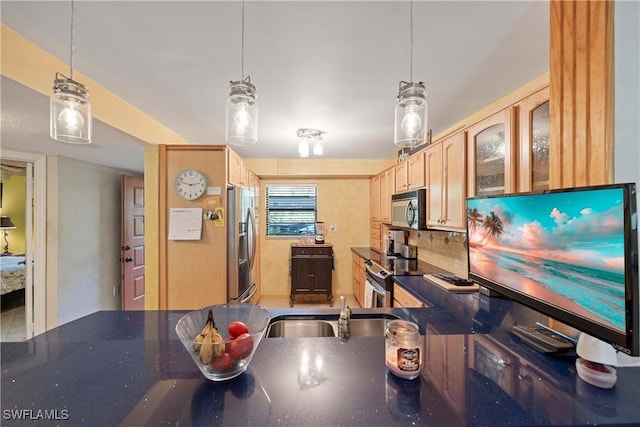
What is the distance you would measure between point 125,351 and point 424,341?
118 centimetres

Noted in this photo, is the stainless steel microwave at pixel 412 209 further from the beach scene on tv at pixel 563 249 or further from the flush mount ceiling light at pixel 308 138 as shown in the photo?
the beach scene on tv at pixel 563 249

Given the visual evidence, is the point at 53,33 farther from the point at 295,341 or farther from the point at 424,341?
the point at 424,341

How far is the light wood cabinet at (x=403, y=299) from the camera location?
196 centimetres

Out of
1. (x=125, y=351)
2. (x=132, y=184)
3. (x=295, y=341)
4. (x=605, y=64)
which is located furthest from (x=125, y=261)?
(x=605, y=64)

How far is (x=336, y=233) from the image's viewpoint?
4.67m

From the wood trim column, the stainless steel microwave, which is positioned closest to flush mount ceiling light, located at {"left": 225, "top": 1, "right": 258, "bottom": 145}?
the wood trim column

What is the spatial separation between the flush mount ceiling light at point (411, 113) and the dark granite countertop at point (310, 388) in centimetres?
102

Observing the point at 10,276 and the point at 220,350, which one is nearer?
the point at 220,350

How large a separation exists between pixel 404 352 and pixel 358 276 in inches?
133

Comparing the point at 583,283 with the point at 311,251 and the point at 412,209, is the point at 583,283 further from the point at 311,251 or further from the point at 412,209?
the point at 311,251

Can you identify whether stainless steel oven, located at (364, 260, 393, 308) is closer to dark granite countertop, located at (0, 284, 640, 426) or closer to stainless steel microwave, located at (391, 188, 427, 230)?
stainless steel microwave, located at (391, 188, 427, 230)

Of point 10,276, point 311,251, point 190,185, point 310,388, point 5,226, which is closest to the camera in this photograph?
point 310,388

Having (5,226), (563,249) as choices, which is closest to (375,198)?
(563,249)

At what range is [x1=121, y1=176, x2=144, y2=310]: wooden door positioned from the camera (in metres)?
3.49
